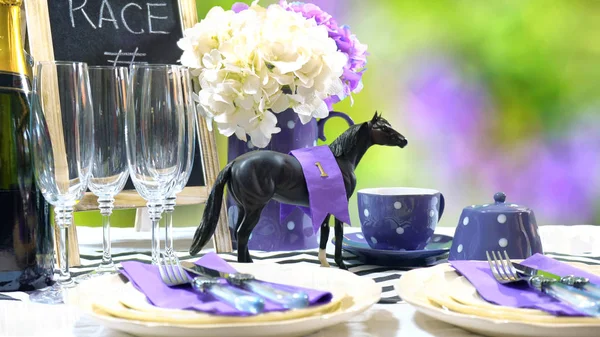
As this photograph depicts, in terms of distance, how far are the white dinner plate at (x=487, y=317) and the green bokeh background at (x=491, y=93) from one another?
1.38 m

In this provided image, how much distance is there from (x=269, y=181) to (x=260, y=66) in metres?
0.16

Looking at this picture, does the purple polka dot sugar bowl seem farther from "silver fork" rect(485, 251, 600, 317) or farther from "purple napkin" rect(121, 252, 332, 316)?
"purple napkin" rect(121, 252, 332, 316)

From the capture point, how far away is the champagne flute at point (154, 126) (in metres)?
0.78

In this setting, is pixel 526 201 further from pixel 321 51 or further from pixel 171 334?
pixel 171 334

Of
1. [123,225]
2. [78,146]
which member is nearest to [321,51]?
[78,146]

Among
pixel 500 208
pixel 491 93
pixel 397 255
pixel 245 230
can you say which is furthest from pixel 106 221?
pixel 491 93

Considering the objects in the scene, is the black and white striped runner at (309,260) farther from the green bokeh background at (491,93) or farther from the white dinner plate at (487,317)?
the green bokeh background at (491,93)

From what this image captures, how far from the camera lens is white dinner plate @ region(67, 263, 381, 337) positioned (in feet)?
1.63

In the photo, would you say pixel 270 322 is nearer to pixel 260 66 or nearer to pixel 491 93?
pixel 260 66

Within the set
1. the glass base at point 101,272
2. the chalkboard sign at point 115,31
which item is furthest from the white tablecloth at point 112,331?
the chalkboard sign at point 115,31

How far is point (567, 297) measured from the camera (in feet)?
1.79

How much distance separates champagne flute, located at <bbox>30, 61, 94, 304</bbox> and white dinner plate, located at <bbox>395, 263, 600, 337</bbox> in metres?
0.39

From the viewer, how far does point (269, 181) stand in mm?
838

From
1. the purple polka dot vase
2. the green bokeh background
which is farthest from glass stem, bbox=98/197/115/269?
the green bokeh background
